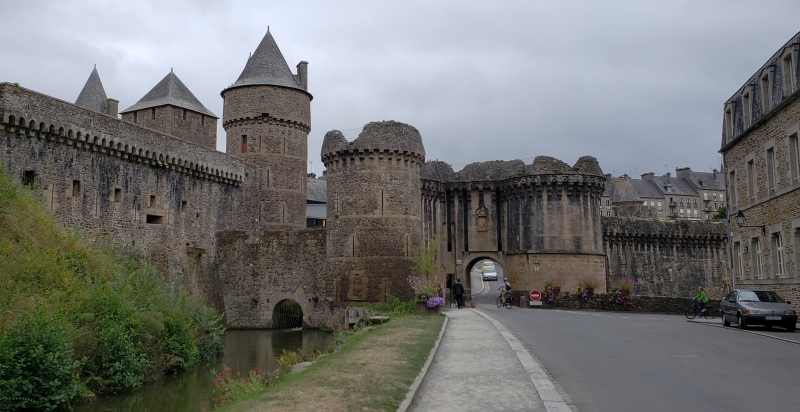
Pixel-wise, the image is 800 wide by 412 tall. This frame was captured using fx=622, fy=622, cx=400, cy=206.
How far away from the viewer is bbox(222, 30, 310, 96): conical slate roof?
3256 cm

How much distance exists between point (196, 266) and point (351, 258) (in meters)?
7.22

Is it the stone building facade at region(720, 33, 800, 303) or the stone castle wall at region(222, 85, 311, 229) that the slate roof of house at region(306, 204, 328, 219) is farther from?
the stone building facade at region(720, 33, 800, 303)

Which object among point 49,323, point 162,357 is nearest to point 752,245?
point 162,357

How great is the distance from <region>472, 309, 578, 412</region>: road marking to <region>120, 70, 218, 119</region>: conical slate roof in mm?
26506

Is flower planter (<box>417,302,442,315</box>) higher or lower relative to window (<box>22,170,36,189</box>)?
lower

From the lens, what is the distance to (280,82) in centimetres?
3284

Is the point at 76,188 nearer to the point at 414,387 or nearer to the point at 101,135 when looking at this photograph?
the point at 101,135

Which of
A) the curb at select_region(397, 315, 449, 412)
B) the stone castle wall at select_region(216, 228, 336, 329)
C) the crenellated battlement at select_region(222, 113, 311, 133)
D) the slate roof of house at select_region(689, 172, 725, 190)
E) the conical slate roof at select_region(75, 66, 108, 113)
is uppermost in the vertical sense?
the slate roof of house at select_region(689, 172, 725, 190)

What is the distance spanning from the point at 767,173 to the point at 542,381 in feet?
51.6

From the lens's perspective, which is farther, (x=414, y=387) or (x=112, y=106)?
(x=112, y=106)

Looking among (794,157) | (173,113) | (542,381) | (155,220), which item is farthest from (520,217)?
(542,381)

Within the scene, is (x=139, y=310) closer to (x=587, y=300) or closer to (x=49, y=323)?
(x=49, y=323)

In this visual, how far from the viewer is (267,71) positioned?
3288cm

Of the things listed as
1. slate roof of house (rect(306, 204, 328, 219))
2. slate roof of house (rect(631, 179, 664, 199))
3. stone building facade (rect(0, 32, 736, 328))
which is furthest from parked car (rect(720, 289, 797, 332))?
slate roof of house (rect(631, 179, 664, 199))
